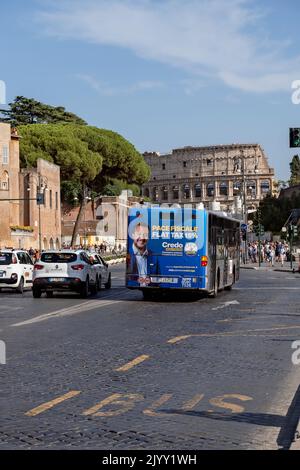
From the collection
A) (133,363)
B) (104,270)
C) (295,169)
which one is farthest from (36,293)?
(295,169)

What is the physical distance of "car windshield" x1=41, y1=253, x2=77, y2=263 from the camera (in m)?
29.8

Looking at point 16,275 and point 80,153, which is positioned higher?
point 80,153

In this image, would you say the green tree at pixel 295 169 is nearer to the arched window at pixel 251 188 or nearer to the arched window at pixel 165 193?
the arched window at pixel 251 188

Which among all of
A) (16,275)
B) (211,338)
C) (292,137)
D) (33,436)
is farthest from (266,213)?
(33,436)

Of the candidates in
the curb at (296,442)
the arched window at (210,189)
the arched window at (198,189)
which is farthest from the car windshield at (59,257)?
the arched window at (198,189)

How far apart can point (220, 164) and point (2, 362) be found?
175680mm

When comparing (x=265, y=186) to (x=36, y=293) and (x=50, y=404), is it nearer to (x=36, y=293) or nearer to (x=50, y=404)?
(x=36, y=293)

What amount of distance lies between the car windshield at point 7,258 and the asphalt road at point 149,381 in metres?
11.2

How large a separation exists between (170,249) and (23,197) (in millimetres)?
62016

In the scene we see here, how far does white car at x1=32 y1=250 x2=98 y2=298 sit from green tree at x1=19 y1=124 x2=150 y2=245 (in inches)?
2475

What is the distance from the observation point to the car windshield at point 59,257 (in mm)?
29812

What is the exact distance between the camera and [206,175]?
7382 inches
